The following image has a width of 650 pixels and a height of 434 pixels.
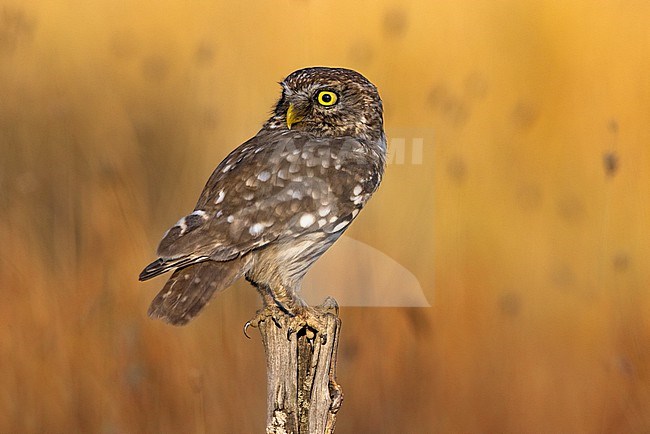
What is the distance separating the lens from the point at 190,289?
78.4 inches

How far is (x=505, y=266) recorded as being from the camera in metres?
2.60

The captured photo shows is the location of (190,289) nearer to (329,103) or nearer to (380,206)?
(329,103)

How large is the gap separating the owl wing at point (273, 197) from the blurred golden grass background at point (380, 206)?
0.36 meters

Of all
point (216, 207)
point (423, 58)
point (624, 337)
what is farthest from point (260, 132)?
point (624, 337)

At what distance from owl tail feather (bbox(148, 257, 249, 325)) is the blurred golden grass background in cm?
53

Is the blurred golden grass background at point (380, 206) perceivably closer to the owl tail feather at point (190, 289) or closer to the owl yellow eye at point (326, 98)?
the owl yellow eye at point (326, 98)

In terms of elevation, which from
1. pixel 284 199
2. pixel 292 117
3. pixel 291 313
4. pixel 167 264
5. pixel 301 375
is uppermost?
pixel 292 117

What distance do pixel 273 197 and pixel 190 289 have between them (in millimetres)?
271

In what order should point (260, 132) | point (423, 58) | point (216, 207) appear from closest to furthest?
point (216, 207)
point (260, 132)
point (423, 58)

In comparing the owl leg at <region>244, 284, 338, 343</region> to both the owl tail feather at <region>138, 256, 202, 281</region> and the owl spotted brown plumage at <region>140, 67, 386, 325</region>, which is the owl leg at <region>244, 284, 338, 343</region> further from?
the owl tail feather at <region>138, 256, 202, 281</region>

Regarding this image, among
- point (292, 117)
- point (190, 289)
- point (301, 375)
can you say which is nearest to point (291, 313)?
point (301, 375)

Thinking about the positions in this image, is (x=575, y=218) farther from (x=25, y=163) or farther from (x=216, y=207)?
(x=25, y=163)

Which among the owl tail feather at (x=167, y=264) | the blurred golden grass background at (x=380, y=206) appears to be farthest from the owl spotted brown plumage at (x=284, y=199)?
the blurred golden grass background at (x=380, y=206)

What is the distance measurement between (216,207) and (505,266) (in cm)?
92
